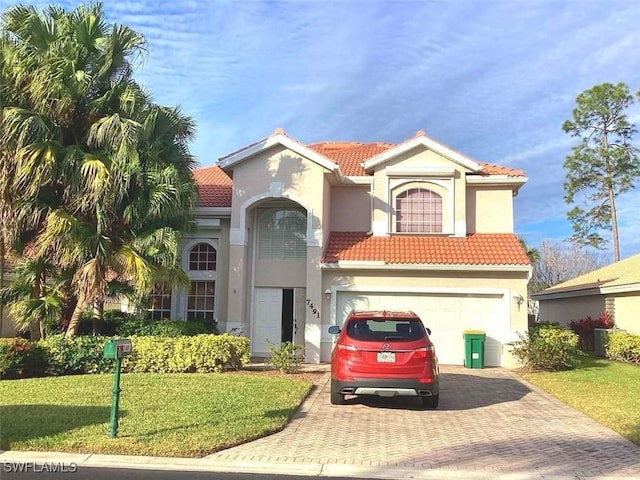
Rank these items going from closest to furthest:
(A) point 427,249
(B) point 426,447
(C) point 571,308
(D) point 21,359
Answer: (B) point 426,447, (D) point 21,359, (A) point 427,249, (C) point 571,308

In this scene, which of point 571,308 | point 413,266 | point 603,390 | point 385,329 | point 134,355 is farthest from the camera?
point 571,308

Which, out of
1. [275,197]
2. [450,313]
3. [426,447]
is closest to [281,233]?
[275,197]

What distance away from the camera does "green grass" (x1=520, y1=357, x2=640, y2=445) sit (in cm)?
946

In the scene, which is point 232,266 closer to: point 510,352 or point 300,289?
point 300,289

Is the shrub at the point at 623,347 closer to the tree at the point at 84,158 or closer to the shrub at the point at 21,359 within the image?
the tree at the point at 84,158

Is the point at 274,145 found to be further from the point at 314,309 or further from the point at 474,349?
the point at 474,349

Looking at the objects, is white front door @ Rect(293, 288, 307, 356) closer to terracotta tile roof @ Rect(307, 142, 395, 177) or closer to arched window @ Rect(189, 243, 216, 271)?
arched window @ Rect(189, 243, 216, 271)

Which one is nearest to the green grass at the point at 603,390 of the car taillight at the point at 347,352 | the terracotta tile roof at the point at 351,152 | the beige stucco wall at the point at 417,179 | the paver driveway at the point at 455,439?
the paver driveway at the point at 455,439

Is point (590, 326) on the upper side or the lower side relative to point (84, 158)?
lower

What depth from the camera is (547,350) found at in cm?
1507

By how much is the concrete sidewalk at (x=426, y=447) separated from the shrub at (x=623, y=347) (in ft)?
26.6

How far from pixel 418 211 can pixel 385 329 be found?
29.3ft

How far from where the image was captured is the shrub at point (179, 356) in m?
13.6

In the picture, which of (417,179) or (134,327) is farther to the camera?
(417,179)
